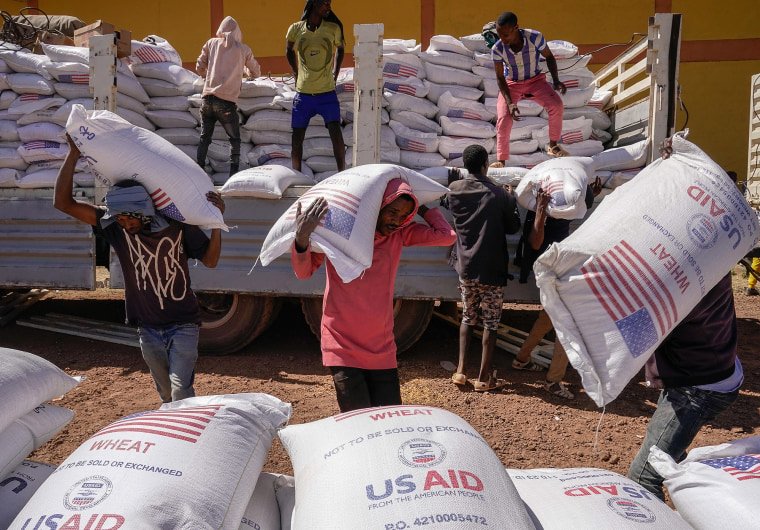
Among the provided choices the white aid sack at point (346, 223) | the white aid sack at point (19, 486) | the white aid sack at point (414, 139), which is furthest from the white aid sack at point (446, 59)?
the white aid sack at point (19, 486)

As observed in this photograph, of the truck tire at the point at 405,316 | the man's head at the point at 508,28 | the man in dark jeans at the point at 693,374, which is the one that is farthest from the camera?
the truck tire at the point at 405,316

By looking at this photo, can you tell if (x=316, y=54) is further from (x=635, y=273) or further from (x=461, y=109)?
(x=635, y=273)

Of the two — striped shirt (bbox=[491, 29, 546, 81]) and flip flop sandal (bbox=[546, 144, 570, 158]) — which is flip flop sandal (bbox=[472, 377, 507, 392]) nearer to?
flip flop sandal (bbox=[546, 144, 570, 158])

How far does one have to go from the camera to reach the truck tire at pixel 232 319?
5.15 meters

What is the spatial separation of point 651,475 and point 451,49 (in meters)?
4.19

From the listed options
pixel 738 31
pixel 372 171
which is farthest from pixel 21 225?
pixel 738 31

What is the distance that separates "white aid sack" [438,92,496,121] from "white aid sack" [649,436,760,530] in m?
3.78

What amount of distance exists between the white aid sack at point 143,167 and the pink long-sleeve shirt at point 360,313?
544 mm

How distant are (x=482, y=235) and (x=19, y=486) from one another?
309 cm

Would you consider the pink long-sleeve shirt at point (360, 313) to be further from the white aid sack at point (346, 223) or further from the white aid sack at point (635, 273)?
the white aid sack at point (635, 273)

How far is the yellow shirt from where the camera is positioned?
5.20m

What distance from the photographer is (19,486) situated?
2020 millimetres

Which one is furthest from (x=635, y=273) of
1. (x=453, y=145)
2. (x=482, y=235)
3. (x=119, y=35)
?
(x=119, y=35)

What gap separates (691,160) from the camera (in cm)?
228
